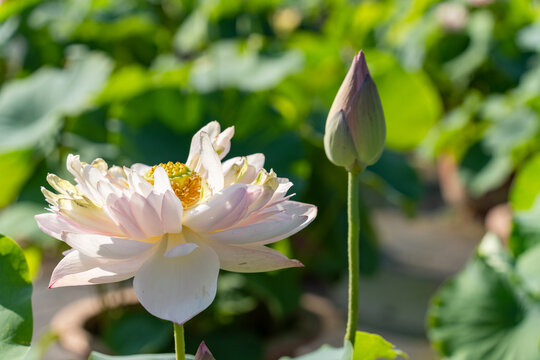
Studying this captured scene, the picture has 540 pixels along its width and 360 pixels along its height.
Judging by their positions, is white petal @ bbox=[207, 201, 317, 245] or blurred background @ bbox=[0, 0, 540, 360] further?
blurred background @ bbox=[0, 0, 540, 360]

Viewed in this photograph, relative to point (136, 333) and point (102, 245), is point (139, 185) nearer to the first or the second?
point (102, 245)

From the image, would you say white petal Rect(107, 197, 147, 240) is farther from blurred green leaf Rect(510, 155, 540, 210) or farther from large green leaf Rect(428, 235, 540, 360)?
blurred green leaf Rect(510, 155, 540, 210)

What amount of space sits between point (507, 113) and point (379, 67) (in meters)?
0.59

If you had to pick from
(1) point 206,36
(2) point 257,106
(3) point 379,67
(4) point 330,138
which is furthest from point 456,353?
(1) point 206,36

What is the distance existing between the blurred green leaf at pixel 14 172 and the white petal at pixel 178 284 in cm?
97

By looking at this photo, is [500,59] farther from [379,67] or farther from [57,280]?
[57,280]

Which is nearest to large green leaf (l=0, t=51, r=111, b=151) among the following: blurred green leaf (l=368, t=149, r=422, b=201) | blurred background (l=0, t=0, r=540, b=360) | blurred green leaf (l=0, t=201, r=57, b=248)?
blurred background (l=0, t=0, r=540, b=360)

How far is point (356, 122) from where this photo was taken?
14.4 inches

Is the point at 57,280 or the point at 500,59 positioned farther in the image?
the point at 500,59

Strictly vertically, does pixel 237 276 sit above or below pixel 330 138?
below

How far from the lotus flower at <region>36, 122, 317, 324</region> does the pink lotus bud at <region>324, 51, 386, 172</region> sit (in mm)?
42

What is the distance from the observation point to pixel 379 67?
1.51 m

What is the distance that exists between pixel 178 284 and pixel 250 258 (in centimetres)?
4

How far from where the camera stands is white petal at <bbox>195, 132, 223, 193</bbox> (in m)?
0.36
